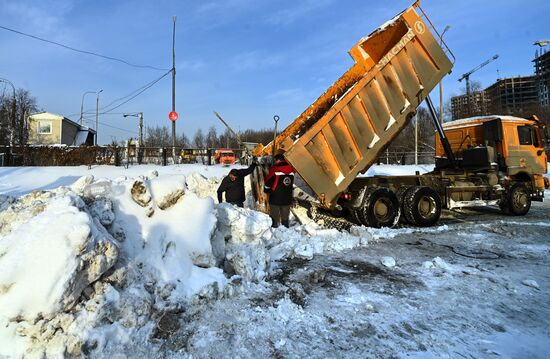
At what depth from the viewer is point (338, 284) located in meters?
4.55

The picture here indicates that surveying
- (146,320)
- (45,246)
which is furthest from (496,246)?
(45,246)

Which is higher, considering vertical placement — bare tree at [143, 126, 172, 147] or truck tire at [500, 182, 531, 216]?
bare tree at [143, 126, 172, 147]

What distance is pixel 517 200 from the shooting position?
10.7 m

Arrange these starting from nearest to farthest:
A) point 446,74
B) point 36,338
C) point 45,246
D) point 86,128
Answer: point 36,338, point 45,246, point 446,74, point 86,128

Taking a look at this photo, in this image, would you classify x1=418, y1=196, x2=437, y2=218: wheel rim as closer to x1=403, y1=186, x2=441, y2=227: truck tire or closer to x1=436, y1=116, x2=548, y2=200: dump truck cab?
x1=403, y1=186, x2=441, y2=227: truck tire

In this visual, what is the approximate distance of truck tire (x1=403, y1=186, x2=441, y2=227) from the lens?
28.2 ft

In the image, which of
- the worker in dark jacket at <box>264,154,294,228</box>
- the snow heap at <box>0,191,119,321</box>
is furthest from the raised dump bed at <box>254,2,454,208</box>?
the snow heap at <box>0,191,119,321</box>

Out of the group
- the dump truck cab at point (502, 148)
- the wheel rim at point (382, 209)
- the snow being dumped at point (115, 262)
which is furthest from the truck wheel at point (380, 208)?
the dump truck cab at point (502, 148)

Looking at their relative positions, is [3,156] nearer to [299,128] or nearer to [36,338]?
[299,128]

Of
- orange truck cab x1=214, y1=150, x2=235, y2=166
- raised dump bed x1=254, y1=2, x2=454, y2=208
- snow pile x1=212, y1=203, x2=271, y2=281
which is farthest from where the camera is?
orange truck cab x1=214, y1=150, x2=235, y2=166

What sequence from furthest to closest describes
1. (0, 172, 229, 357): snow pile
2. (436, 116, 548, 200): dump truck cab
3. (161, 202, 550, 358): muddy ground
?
(436, 116, 548, 200): dump truck cab < (161, 202, 550, 358): muddy ground < (0, 172, 229, 357): snow pile

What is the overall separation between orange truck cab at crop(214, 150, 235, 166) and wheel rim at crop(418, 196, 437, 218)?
1675 cm

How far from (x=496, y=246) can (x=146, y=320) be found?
6.45 meters

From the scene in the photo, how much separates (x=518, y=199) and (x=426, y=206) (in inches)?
157
